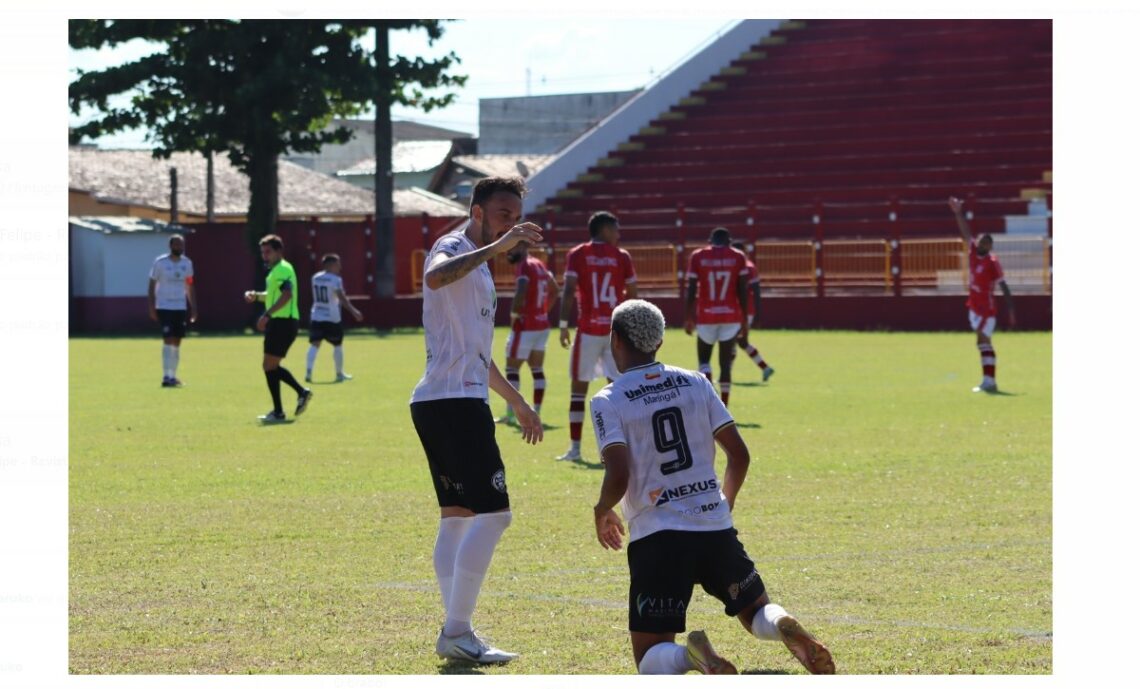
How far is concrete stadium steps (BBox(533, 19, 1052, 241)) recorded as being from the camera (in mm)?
40969

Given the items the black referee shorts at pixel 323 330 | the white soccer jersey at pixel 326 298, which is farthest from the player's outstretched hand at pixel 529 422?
the black referee shorts at pixel 323 330

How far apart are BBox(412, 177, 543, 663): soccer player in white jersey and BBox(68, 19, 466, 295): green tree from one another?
35736mm

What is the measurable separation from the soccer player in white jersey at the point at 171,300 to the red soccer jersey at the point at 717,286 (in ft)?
28.7

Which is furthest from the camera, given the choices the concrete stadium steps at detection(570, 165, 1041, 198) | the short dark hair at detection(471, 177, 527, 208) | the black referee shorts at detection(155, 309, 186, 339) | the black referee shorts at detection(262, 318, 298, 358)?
the concrete stadium steps at detection(570, 165, 1041, 198)

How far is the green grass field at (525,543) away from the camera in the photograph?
22.7 feet

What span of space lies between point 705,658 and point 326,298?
18.6 meters

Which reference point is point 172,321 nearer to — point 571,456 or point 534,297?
point 534,297

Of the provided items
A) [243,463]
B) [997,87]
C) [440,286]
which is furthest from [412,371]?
[997,87]

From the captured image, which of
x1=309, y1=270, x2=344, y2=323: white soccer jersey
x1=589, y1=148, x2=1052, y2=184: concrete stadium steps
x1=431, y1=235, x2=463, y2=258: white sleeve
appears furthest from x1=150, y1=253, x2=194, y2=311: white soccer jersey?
x1=589, y1=148, x2=1052, y2=184: concrete stadium steps

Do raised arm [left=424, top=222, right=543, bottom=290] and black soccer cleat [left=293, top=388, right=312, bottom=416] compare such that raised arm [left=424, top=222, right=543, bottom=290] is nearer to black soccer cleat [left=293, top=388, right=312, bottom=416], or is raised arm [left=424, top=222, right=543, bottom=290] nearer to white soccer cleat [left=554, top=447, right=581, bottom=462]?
white soccer cleat [left=554, top=447, right=581, bottom=462]

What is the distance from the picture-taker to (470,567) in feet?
22.6

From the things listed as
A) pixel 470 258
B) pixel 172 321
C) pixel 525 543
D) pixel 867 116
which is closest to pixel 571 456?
pixel 525 543

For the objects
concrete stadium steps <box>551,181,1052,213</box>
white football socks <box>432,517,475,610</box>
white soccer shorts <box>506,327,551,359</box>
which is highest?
concrete stadium steps <box>551,181,1052,213</box>

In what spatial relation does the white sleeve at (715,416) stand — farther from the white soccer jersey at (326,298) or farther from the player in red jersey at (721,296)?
the white soccer jersey at (326,298)
